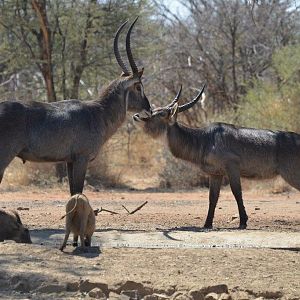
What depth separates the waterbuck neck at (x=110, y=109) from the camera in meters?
12.5

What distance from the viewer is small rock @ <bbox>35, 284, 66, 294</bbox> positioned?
8.01 m

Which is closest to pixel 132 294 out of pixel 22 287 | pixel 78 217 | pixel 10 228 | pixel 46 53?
pixel 22 287

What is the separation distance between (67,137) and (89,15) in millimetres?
11123

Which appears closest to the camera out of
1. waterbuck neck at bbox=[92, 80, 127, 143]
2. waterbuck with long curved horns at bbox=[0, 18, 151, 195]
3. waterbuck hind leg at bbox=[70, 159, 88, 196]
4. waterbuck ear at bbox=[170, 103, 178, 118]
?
waterbuck with long curved horns at bbox=[0, 18, 151, 195]

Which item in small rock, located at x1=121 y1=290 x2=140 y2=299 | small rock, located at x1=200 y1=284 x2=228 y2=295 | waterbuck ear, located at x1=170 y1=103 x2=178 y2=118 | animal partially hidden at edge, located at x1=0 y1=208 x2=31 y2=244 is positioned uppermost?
waterbuck ear, located at x1=170 y1=103 x2=178 y2=118

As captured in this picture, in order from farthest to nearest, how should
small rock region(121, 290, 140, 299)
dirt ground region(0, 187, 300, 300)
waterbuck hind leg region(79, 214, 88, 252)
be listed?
waterbuck hind leg region(79, 214, 88, 252), dirt ground region(0, 187, 300, 300), small rock region(121, 290, 140, 299)

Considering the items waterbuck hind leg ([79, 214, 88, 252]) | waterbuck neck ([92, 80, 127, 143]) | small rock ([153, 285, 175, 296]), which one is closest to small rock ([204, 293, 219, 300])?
small rock ([153, 285, 175, 296])

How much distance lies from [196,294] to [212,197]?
16.6 feet

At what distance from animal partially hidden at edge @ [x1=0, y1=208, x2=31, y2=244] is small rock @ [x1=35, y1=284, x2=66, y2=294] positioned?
1.93m

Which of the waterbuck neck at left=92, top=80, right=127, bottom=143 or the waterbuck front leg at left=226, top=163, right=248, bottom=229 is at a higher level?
the waterbuck neck at left=92, top=80, right=127, bottom=143

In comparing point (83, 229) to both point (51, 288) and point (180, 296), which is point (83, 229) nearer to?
point (51, 288)

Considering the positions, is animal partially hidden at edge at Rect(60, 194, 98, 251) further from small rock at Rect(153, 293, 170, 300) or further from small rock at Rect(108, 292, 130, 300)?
small rock at Rect(153, 293, 170, 300)

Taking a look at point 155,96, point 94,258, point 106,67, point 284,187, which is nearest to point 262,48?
point 155,96

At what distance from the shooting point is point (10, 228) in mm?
9906
